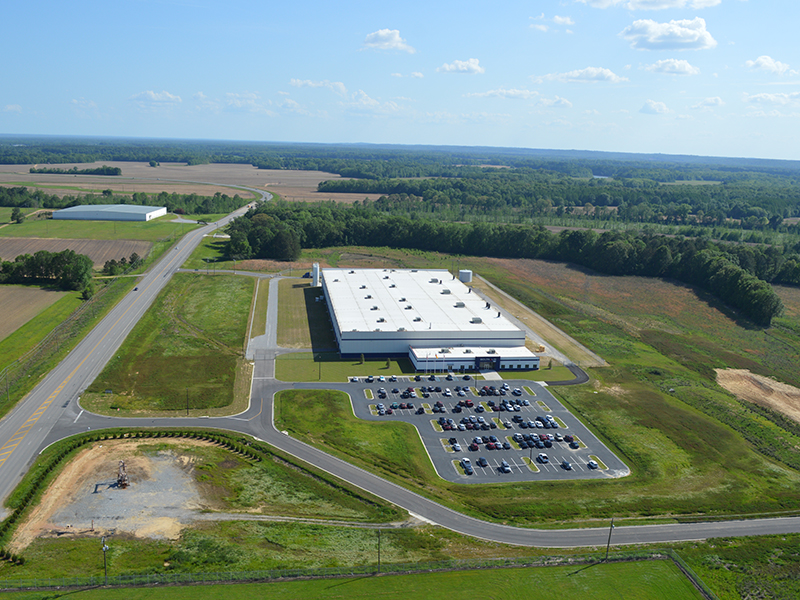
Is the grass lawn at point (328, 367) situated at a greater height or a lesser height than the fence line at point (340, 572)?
greater

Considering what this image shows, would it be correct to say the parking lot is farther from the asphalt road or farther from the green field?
the green field

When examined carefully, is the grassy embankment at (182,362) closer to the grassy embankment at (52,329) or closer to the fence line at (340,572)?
the grassy embankment at (52,329)

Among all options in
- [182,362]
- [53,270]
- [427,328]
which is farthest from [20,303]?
[427,328]

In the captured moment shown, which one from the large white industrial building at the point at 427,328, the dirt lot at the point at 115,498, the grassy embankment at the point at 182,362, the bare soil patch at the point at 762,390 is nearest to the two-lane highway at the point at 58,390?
the grassy embankment at the point at 182,362

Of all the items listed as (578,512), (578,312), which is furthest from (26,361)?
(578,312)

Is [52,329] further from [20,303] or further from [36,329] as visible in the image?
[20,303]

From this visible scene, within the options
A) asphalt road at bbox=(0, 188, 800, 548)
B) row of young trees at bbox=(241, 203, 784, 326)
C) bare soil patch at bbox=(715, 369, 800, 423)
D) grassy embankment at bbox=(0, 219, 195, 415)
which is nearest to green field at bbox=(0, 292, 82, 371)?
grassy embankment at bbox=(0, 219, 195, 415)
